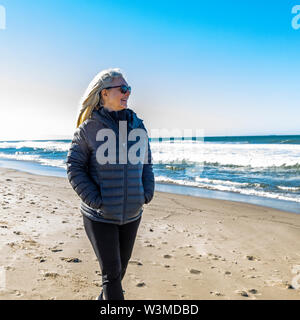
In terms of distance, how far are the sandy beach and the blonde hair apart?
1.80 m

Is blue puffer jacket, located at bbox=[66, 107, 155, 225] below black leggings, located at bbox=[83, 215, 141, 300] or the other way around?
the other way around

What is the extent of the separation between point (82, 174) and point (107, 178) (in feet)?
0.58

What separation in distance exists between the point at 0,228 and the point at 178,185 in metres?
6.92

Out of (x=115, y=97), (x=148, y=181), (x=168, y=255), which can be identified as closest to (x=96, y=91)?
(x=115, y=97)

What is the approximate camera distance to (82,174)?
84.9 inches

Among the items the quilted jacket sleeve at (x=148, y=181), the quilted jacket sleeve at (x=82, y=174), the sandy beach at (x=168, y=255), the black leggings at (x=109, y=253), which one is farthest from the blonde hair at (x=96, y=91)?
the sandy beach at (x=168, y=255)

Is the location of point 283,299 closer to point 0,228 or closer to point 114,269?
point 114,269

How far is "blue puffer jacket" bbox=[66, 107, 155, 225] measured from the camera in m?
2.14

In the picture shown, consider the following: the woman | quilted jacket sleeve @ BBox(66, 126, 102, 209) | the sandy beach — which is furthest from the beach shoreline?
quilted jacket sleeve @ BBox(66, 126, 102, 209)

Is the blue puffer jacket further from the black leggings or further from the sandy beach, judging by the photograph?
the sandy beach

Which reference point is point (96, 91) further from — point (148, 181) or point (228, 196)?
point (228, 196)

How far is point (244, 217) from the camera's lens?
6488 mm

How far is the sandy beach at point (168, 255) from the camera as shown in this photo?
3.17 meters
